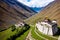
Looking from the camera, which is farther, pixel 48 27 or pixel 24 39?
pixel 24 39

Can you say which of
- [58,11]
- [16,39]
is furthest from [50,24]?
[58,11]

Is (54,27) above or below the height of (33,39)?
above

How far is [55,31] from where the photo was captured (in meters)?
65.7

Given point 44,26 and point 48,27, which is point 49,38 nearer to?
point 48,27

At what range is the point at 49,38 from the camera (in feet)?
199

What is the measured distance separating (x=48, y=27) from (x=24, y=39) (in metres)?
17.1

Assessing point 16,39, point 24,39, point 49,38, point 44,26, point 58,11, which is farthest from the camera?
point 58,11

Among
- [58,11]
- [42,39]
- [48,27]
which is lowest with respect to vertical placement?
[42,39]

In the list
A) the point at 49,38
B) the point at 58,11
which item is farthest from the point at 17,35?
the point at 58,11

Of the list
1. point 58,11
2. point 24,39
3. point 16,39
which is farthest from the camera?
point 58,11

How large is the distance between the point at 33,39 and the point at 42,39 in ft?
23.6

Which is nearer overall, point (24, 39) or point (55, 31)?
point (55, 31)

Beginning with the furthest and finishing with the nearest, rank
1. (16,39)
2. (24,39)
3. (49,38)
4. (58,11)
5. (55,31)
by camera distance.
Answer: (58,11) → (16,39) → (24,39) → (55,31) → (49,38)

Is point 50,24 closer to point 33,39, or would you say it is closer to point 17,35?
point 33,39
